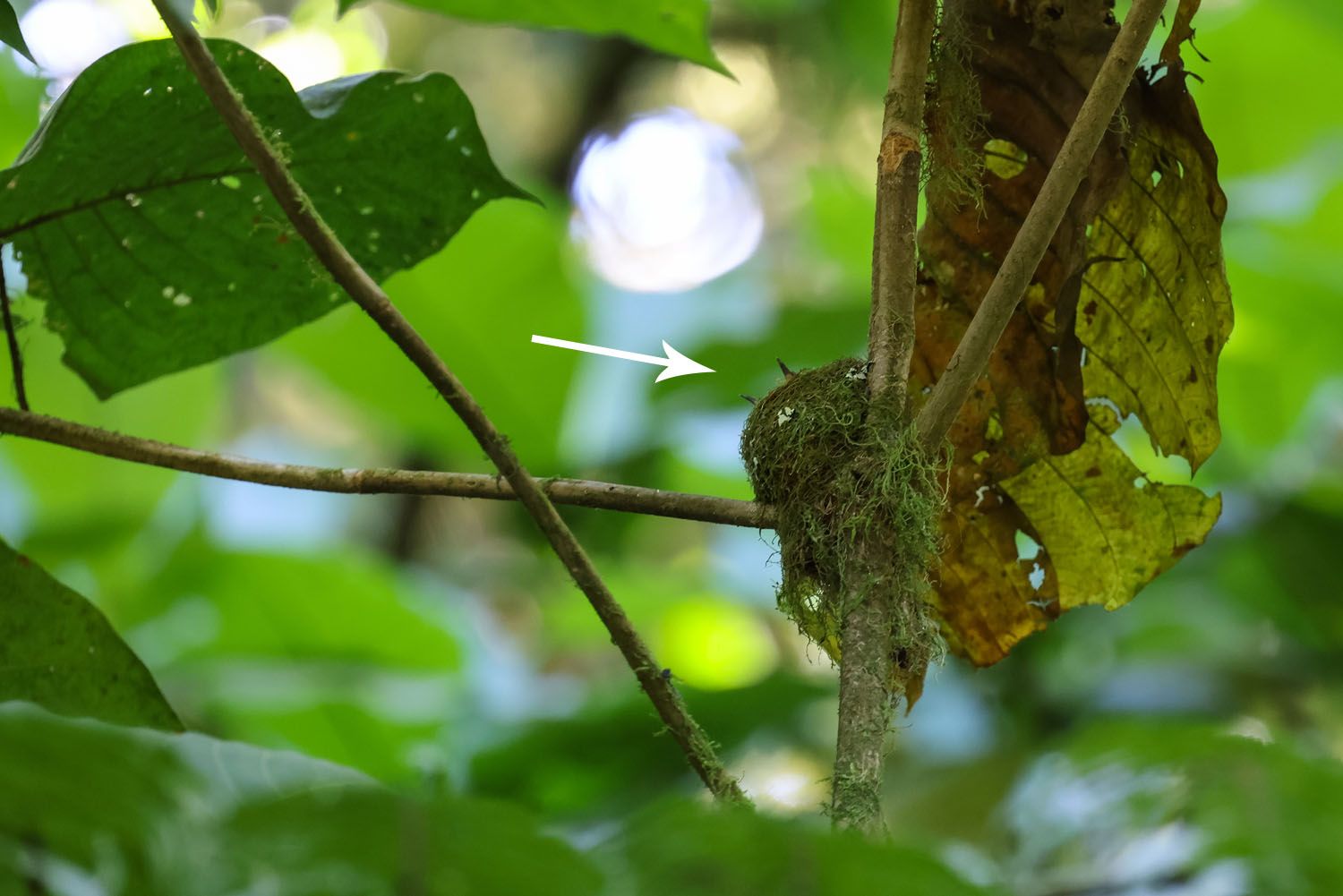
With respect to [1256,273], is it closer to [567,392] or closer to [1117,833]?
[567,392]

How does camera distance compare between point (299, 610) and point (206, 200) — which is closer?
point (206, 200)

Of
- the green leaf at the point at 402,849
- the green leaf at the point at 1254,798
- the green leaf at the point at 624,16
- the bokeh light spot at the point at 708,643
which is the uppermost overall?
the bokeh light spot at the point at 708,643

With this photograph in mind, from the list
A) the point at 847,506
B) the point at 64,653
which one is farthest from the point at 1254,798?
the point at 64,653

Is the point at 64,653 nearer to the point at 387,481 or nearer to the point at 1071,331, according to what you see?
the point at 387,481

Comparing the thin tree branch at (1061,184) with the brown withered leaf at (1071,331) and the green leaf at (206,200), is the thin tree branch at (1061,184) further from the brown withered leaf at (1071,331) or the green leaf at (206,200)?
the green leaf at (206,200)

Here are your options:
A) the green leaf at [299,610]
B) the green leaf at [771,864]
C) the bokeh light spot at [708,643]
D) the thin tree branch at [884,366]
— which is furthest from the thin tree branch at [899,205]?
the bokeh light spot at [708,643]

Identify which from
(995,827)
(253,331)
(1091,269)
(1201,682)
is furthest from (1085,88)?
(1201,682)
